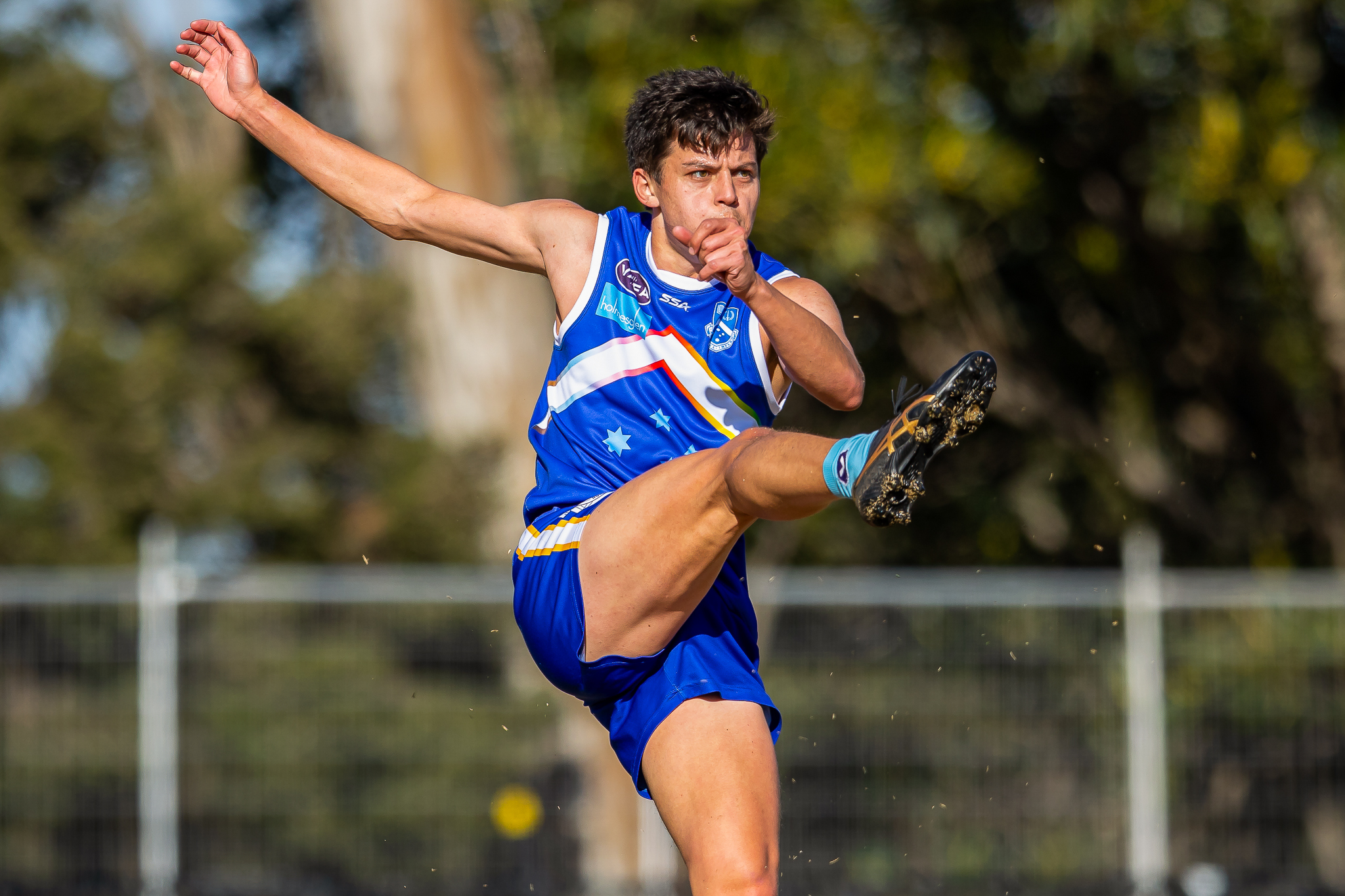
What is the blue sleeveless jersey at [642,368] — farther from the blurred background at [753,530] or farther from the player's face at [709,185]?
the blurred background at [753,530]

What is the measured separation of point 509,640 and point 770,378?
6.82 metres

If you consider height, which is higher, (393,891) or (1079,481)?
(1079,481)

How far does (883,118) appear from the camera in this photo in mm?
12758

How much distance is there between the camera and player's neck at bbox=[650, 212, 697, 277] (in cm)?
395

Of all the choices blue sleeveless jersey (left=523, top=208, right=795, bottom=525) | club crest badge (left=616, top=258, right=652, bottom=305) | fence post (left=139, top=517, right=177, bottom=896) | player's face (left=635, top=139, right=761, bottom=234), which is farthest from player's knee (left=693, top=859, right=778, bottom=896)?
fence post (left=139, top=517, right=177, bottom=896)

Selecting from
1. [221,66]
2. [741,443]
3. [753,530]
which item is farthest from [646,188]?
[753,530]

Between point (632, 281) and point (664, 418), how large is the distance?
0.37 meters

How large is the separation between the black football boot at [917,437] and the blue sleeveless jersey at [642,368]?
27.0 inches

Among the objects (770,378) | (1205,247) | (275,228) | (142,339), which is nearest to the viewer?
(770,378)

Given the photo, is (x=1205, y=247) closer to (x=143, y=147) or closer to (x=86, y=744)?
(x=86, y=744)

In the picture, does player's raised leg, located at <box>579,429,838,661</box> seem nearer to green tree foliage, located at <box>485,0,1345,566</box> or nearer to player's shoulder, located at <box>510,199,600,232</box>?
player's shoulder, located at <box>510,199,600,232</box>

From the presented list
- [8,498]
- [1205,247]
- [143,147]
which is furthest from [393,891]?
[143,147]

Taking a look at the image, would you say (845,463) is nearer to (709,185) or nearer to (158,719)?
(709,185)

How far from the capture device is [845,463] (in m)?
3.25
